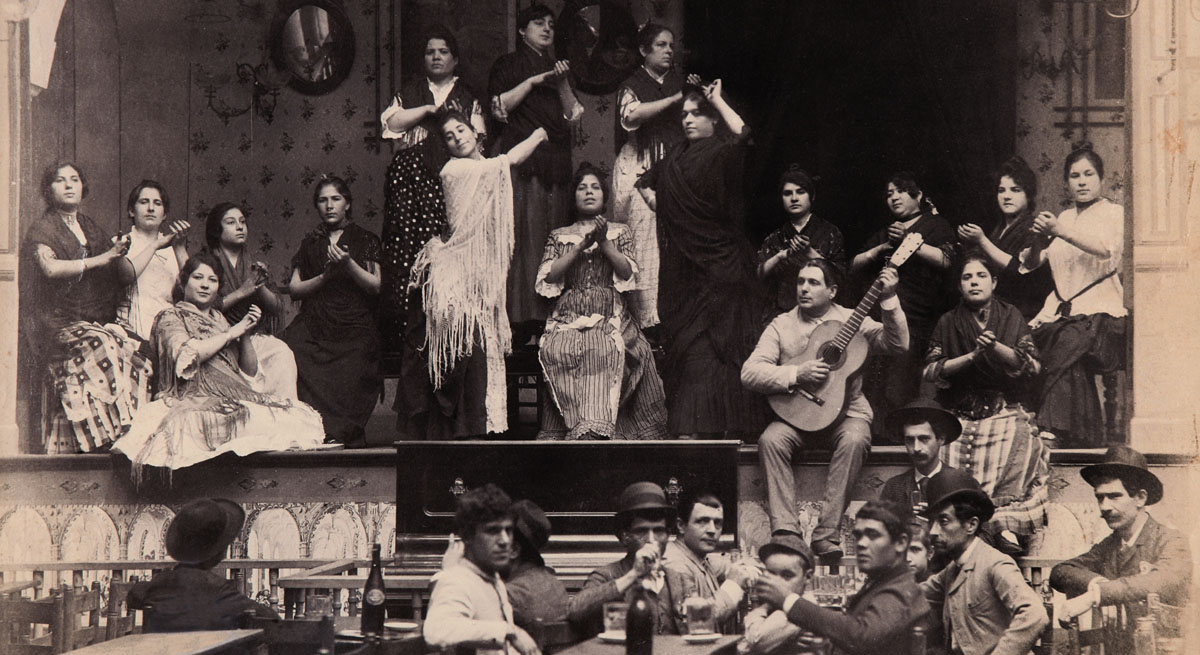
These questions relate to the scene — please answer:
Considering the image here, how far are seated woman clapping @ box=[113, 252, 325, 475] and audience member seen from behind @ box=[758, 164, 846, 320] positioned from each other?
8.75 ft

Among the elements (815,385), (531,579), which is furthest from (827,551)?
(531,579)

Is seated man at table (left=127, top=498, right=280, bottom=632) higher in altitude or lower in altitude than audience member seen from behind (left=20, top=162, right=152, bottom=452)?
lower

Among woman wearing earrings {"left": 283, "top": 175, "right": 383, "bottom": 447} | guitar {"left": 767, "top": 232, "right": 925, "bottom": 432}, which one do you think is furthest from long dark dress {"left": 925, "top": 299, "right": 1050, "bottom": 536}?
woman wearing earrings {"left": 283, "top": 175, "right": 383, "bottom": 447}

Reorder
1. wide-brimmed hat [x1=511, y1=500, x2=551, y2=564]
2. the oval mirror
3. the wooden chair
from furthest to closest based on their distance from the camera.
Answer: the oval mirror
wide-brimmed hat [x1=511, y1=500, x2=551, y2=564]
the wooden chair

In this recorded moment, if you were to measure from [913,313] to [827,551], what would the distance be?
1.45 m

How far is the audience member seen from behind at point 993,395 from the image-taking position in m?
9.63

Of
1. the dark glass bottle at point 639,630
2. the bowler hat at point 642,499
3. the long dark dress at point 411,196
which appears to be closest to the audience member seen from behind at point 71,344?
the long dark dress at point 411,196

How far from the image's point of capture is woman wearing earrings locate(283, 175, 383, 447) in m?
10.2

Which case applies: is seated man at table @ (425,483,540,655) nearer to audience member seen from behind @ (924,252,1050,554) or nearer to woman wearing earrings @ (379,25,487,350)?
woman wearing earrings @ (379,25,487,350)

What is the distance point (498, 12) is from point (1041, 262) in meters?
3.41

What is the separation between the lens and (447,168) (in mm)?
10055

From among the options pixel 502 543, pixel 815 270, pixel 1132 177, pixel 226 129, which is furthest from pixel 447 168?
pixel 1132 177

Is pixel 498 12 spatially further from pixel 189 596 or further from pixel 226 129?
pixel 189 596

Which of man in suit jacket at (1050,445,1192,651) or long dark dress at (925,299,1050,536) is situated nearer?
man in suit jacket at (1050,445,1192,651)
